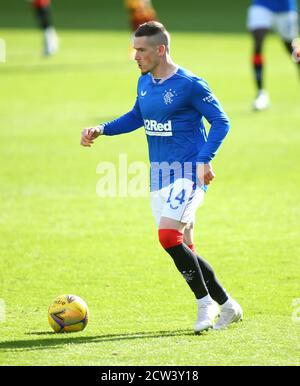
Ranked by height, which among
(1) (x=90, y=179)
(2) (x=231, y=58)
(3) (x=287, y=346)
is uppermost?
(2) (x=231, y=58)

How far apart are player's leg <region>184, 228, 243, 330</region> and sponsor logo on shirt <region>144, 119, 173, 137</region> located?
2.75 ft

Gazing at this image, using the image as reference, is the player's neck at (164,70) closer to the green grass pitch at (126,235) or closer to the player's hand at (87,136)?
the player's hand at (87,136)

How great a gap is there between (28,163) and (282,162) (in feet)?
13.7

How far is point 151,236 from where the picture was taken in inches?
496

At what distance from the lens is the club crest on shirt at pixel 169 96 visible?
8586 mm

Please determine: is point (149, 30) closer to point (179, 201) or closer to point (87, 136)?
point (87, 136)

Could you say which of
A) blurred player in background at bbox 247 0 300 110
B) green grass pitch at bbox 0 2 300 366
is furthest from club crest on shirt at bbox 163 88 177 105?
blurred player in background at bbox 247 0 300 110

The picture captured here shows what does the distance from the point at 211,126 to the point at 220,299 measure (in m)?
1.51

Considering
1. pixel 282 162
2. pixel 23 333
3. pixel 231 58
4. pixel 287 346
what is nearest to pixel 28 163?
pixel 282 162

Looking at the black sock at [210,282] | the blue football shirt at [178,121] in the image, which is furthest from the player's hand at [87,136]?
the black sock at [210,282]

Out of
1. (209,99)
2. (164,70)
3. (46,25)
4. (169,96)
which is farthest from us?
(46,25)

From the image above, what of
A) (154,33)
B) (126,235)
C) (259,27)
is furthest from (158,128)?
(259,27)

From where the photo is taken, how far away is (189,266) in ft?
27.8

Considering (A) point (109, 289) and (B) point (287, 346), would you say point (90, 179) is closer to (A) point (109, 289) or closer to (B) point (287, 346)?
(A) point (109, 289)
